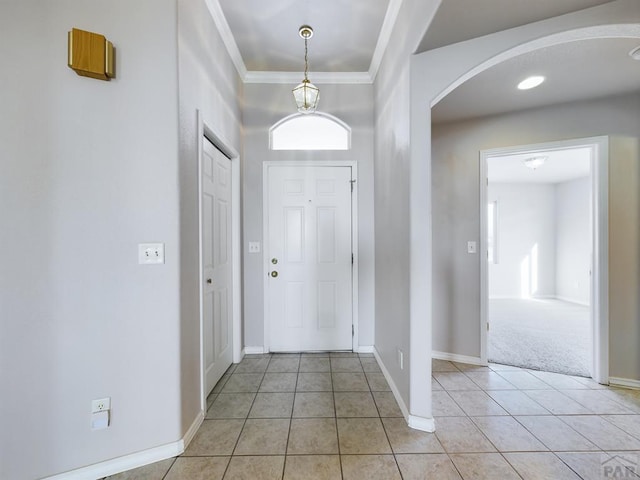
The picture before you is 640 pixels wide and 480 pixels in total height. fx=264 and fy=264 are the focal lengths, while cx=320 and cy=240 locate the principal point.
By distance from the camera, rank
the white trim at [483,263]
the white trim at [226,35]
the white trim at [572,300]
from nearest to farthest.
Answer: the white trim at [226,35] → the white trim at [483,263] → the white trim at [572,300]

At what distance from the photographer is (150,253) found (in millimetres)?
1453

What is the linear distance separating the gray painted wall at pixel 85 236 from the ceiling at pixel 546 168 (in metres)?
4.45

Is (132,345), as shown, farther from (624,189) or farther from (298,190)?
(624,189)

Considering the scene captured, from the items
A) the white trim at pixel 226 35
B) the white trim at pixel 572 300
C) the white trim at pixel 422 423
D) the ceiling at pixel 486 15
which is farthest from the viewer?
the white trim at pixel 572 300

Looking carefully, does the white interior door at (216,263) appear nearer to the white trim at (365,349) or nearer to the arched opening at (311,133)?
the arched opening at (311,133)

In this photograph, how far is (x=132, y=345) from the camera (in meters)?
1.44

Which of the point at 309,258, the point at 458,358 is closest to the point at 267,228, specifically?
the point at 309,258

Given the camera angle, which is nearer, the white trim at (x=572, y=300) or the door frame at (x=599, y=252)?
the door frame at (x=599, y=252)

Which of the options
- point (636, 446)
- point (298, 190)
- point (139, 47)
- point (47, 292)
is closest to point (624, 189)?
point (636, 446)

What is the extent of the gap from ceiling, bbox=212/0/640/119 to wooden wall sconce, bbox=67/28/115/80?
94cm

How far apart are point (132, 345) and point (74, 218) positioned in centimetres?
74

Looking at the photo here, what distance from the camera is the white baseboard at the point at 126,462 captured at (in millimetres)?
1369

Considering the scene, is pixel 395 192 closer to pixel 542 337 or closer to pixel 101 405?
pixel 101 405

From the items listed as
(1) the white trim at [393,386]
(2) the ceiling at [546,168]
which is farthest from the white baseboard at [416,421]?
(2) the ceiling at [546,168]
